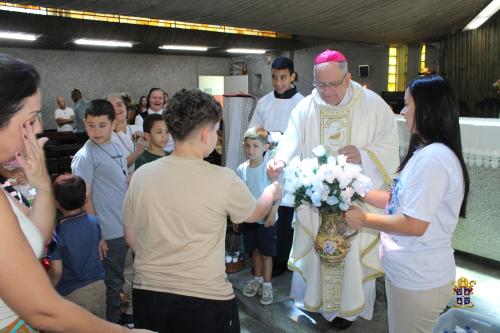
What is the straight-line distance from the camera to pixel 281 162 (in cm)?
276

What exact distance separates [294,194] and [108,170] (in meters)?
1.51

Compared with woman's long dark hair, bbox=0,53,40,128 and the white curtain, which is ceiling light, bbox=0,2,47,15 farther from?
woman's long dark hair, bbox=0,53,40,128

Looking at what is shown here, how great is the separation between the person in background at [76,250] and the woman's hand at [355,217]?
4.85 ft

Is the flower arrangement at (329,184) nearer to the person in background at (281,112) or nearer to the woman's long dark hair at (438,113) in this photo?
the woman's long dark hair at (438,113)

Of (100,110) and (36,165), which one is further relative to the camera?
(100,110)

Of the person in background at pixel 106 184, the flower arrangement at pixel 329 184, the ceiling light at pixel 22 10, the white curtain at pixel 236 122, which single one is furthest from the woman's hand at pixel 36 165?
the ceiling light at pixel 22 10

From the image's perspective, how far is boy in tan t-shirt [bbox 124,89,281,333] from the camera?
5.64ft

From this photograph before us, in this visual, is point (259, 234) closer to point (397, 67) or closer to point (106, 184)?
point (106, 184)

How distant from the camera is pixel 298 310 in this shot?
136 inches

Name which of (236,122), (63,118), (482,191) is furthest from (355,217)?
(63,118)

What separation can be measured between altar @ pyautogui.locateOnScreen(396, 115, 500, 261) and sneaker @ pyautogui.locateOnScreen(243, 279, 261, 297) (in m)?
2.32

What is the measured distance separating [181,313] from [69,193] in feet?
3.66

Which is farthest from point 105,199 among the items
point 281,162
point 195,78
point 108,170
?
point 195,78

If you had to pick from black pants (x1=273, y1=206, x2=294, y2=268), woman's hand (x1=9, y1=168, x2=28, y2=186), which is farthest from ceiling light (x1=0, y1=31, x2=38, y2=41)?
black pants (x1=273, y1=206, x2=294, y2=268)
